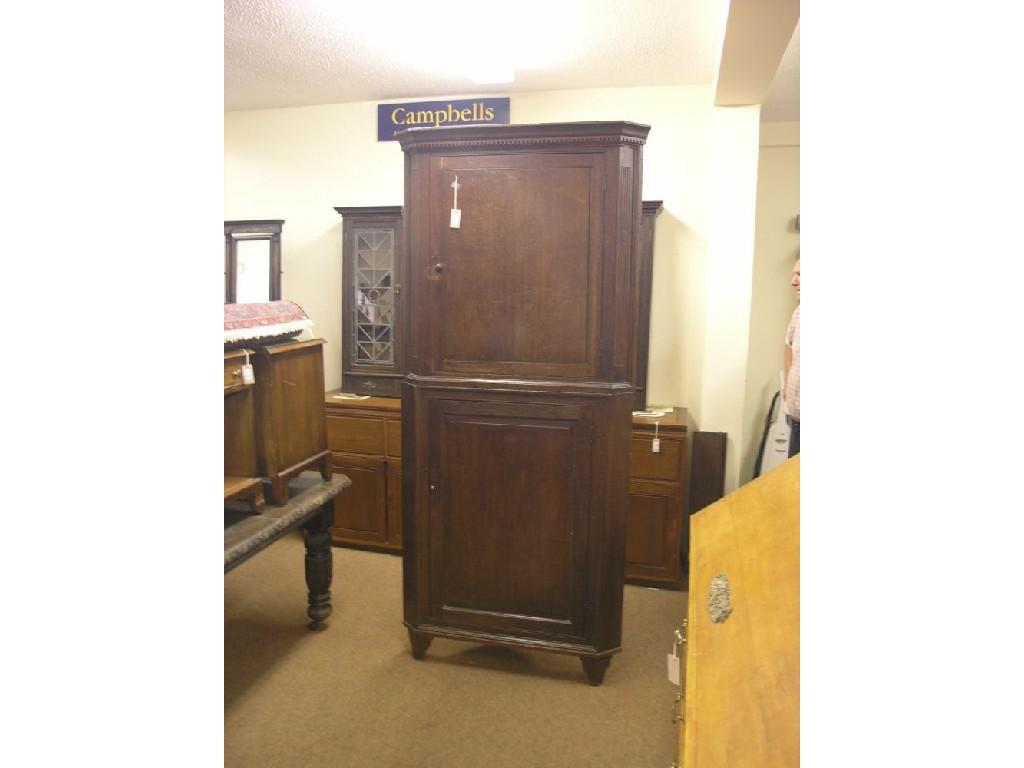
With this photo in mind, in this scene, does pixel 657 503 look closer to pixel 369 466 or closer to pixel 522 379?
pixel 522 379

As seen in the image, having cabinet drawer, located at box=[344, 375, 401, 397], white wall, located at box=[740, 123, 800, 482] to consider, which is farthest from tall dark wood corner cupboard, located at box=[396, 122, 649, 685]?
white wall, located at box=[740, 123, 800, 482]

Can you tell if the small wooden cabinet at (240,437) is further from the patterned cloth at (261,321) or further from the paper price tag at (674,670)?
the paper price tag at (674,670)

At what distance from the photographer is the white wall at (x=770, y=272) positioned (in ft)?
16.4

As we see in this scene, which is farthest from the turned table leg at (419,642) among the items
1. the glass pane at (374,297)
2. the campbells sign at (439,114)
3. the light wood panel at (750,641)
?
the campbells sign at (439,114)

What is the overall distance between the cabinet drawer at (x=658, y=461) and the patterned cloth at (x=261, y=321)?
198cm

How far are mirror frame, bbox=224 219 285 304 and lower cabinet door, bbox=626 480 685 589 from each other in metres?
2.88

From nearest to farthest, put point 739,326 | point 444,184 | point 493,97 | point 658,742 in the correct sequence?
point 658,742 < point 444,184 < point 739,326 < point 493,97

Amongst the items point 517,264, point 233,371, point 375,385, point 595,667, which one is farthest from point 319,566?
point 517,264
